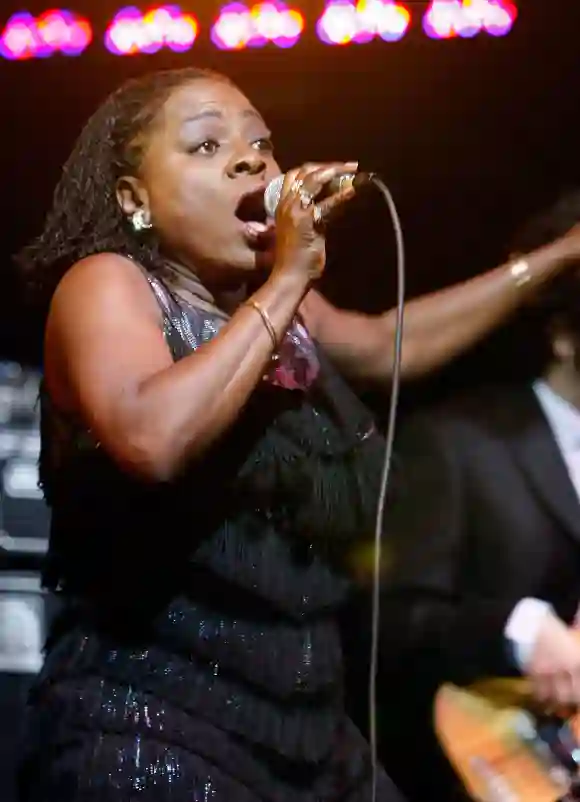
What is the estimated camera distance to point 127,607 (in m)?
0.96

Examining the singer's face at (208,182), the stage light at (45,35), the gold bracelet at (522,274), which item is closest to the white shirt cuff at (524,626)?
the gold bracelet at (522,274)

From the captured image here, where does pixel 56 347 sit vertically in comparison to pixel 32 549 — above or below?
above

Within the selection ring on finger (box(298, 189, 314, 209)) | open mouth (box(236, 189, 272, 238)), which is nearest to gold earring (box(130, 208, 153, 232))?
open mouth (box(236, 189, 272, 238))

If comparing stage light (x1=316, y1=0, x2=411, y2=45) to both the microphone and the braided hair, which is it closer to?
the braided hair

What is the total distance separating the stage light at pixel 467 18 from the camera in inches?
52.2

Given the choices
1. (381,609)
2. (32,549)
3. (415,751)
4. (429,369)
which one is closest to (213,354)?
(429,369)

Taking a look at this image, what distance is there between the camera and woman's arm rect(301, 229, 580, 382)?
47.6 inches

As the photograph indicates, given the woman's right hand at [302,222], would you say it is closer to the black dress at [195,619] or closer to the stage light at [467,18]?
the black dress at [195,619]

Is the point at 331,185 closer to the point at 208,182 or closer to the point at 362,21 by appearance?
the point at 208,182

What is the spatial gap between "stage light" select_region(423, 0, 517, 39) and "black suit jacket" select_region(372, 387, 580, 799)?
1.62 feet

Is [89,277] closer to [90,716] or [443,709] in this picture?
[90,716]

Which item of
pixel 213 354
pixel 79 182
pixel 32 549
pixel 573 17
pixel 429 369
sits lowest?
pixel 32 549

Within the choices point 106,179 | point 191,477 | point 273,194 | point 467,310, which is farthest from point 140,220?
point 467,310

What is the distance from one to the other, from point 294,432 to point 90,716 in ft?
1.12
